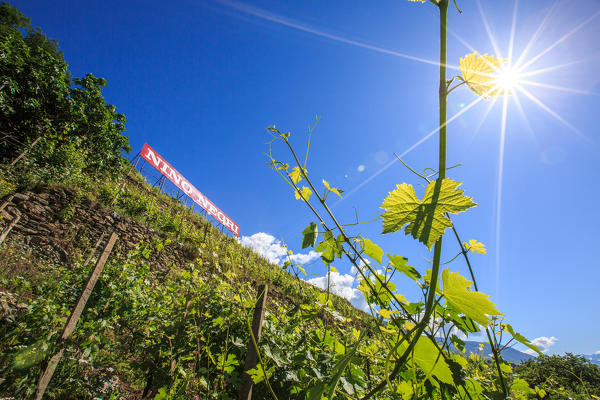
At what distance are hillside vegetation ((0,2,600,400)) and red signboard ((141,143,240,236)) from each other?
1.57 m

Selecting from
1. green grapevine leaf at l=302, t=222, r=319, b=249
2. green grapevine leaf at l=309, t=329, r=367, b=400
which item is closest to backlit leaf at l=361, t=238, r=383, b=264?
green grapevine leaf at l=302, t=222, r=319, b=249

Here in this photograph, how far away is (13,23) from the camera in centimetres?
1488

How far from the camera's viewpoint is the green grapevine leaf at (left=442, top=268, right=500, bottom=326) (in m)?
0.42

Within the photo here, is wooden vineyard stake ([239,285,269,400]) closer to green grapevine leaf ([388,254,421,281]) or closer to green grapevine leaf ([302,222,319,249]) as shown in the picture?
green grapevine leaf ([302,222,319,249])

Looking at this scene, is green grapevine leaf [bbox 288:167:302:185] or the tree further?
the tree

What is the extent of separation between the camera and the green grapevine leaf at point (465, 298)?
0.42 m

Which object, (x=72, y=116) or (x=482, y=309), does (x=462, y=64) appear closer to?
(x=482, y=309)

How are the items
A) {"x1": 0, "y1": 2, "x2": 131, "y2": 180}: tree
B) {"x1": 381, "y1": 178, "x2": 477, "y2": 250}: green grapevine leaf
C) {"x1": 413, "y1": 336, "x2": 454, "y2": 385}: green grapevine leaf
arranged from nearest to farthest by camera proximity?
{"x1": 381, "y1": 178, "x2": 477, "y2": 250}: green grapevine leaf, {"x1": 413, "y1": 336, "x2": 454, "y2": 385}: green grapevine leaf, {"x1": 0, "y1": 2, "x2": 131, "y2": 180}: tree

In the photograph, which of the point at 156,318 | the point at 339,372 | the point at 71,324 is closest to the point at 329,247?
the point at 339,372

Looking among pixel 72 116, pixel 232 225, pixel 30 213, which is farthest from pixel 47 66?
pixel 232 225

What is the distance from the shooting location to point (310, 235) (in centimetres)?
70

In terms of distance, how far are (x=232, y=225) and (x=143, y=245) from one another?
14.0 m

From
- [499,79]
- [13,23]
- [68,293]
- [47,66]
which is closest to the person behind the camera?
[499,79]

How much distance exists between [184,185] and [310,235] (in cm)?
1459
